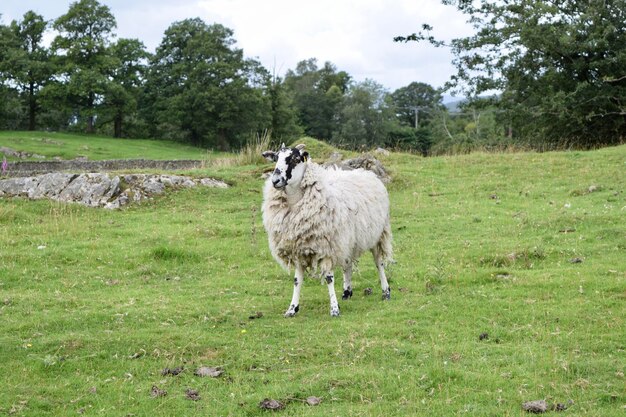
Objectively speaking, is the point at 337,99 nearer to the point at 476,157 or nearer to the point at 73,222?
the point at 476,157

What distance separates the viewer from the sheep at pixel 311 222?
1109cm

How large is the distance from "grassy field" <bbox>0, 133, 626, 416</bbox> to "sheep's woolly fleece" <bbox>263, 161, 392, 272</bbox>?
91cm

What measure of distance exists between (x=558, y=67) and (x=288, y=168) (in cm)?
2976

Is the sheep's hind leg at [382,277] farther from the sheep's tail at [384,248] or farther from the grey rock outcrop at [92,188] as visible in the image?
the grey rock outcrop at [92,188]

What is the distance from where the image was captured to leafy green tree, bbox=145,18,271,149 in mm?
65750

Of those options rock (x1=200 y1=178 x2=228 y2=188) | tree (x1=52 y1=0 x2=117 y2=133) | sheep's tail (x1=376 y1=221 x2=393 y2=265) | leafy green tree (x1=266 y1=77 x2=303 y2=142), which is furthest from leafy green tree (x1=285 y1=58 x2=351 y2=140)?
sheep's tail (x1=376 y1=221 x2=393 y2=265)

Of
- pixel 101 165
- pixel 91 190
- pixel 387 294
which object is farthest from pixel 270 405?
pixel 101 165

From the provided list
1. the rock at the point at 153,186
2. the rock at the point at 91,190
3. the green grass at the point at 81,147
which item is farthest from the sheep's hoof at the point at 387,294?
the green grass at the point at 81,147

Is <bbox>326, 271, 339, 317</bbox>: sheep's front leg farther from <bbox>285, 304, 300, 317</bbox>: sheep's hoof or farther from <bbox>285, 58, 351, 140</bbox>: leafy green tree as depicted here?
<bbox>285, 58, 351, 140</bbox>: leafy green tree

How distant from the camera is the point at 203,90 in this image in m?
66.1

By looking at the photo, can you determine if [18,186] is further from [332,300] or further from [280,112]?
[280,112]

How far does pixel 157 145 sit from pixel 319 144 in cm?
3083

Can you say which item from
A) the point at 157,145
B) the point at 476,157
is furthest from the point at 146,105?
the point at 476,157

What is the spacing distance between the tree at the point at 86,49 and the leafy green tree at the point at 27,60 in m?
1.85
